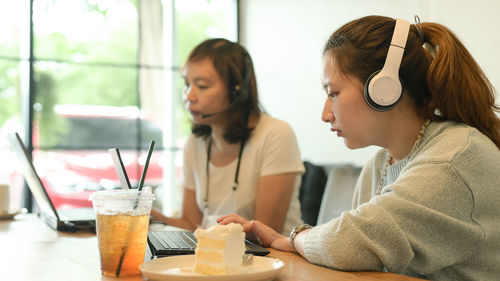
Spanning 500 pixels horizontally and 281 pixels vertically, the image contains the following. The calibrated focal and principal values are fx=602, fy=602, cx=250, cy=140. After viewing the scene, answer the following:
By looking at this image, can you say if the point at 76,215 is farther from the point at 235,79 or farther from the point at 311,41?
the point at 311,41

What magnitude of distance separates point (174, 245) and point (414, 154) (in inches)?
21.7

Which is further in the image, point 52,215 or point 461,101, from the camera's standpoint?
point 52,215

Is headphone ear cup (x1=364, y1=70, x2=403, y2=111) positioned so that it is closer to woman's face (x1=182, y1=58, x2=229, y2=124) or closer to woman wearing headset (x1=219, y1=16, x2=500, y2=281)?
woman wearing headset (x1=219, y1=16, x2=500, y2=281)

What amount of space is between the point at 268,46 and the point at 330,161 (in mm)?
1160

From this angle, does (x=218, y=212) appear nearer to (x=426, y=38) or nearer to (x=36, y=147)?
(x=426, y=38)

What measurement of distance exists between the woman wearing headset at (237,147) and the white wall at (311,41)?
996 mm

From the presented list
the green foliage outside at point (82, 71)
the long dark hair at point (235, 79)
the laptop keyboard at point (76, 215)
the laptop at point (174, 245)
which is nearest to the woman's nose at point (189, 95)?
the long dark hair at point (235, 79)

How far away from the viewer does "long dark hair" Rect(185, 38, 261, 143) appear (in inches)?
88.2

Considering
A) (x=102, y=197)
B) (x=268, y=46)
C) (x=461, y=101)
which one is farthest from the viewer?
(x=268, y=46)

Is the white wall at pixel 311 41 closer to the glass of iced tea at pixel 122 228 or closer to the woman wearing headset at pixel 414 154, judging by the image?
the woman wearing headset at pixel 414 154

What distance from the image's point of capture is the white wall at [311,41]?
257 centimetres

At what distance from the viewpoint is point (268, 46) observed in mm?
4355

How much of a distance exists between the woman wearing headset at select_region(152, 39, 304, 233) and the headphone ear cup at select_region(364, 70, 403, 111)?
885mm

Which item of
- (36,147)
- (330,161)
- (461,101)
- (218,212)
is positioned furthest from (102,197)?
(36,147)
